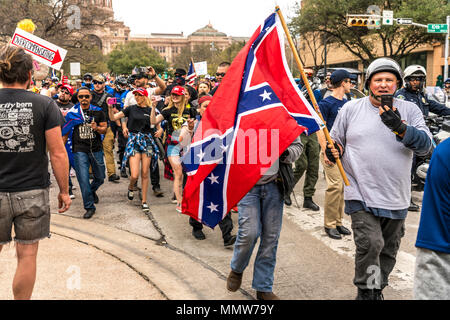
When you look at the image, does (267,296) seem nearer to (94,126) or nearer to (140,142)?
(140,142)

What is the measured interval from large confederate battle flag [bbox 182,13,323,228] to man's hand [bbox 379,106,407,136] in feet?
1.94

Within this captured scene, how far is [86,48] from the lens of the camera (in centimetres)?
3144

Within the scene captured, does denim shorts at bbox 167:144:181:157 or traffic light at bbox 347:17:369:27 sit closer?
denim shorts at bbox 167:144:181:157

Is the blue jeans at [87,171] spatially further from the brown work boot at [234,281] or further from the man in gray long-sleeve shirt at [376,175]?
the man in gray long-sleeve shirt at [376,175]

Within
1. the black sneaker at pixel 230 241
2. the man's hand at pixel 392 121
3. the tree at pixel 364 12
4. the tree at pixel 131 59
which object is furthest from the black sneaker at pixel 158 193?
the tree at pixel 131 59

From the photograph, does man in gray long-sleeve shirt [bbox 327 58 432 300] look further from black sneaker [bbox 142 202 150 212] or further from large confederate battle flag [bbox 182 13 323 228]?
black sneaker [bbox 142 202 150 212]

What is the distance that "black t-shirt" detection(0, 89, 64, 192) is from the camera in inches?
122

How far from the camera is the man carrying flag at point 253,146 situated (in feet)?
12.0

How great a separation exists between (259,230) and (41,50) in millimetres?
4591

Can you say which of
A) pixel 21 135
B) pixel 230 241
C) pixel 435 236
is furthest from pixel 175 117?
pixel 435 236

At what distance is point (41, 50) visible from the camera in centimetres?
656

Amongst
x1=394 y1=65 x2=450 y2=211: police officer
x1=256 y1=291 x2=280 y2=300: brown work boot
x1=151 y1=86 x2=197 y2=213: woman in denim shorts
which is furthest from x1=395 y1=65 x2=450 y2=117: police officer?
x1=256 y1=291 x2=280 y2=300: brown work boot

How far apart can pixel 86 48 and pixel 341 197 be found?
96.5ft

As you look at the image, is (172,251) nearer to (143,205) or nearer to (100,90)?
(143,205)
